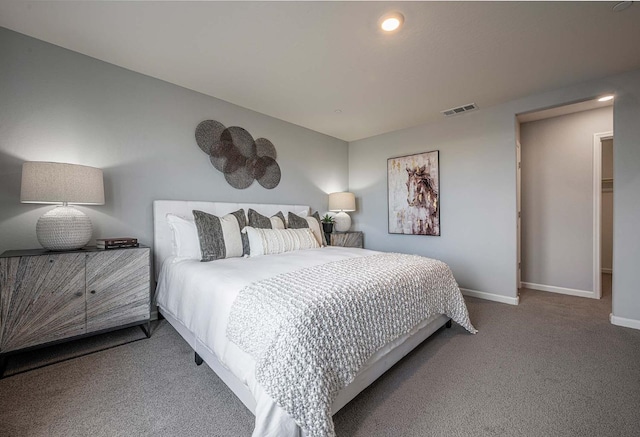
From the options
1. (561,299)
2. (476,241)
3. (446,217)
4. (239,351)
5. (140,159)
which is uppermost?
(140,159)

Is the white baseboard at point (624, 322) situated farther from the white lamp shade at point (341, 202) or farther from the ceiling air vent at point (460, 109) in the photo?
the white lamp shade at point (341, 202)

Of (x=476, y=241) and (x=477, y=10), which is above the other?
(x=477, y=10)

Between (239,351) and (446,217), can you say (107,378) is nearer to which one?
(239,351)

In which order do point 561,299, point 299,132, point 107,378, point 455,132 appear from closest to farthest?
1. point 107,378
2. point 561,299
3. point 455,132
4. point 299,132

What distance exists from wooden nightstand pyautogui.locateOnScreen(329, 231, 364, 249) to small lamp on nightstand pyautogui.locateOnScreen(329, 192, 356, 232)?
0.24 meters

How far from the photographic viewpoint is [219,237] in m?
2.47

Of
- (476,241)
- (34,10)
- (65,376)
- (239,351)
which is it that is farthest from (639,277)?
(34,10)

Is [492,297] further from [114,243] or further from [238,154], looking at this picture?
[114,243]

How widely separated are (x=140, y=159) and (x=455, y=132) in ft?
12.9

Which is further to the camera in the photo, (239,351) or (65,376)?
(65,376)

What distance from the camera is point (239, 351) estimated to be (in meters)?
1.34

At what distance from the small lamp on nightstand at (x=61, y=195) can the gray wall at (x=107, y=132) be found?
0.31 metres

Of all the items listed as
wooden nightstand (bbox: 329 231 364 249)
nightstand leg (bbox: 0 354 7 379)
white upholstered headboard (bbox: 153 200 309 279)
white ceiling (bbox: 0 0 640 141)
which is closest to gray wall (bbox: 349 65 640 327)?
white ceiling (bbox: 0 0 640 141)

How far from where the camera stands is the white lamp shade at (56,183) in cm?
184
